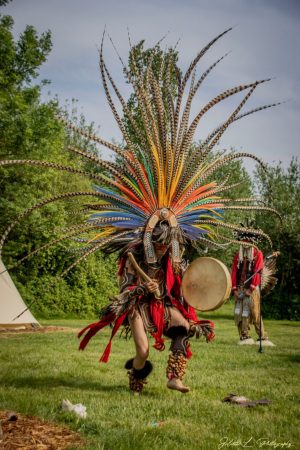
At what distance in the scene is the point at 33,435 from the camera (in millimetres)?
3344

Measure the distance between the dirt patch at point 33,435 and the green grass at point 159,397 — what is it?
14 centimetres

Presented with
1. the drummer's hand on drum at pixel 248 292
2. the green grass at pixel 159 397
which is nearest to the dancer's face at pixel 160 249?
the green grass at pixel 159 397

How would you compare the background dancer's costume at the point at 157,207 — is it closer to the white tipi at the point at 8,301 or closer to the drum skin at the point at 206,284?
the drum skin at the point at 206,284

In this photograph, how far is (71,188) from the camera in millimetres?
25156

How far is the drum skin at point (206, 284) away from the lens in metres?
4.84

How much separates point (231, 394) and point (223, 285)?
1119 millimetres

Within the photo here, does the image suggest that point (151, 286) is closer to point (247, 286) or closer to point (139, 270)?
point (139, 270)

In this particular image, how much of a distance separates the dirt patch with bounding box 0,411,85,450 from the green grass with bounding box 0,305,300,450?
5.7 inches

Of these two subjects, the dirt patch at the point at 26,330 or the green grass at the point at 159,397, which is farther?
the dirt patch at the point at 26,330

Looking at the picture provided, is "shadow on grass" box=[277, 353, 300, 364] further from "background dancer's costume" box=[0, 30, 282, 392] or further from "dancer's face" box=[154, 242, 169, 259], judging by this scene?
"dancer's face" box=[154, 242, 169, 259]

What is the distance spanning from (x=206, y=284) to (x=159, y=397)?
1.25 m

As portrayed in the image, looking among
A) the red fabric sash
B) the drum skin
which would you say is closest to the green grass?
the red fabric sash

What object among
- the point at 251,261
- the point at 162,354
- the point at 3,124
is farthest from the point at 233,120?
the point at 3,124

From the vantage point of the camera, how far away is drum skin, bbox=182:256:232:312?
15.9 feet
